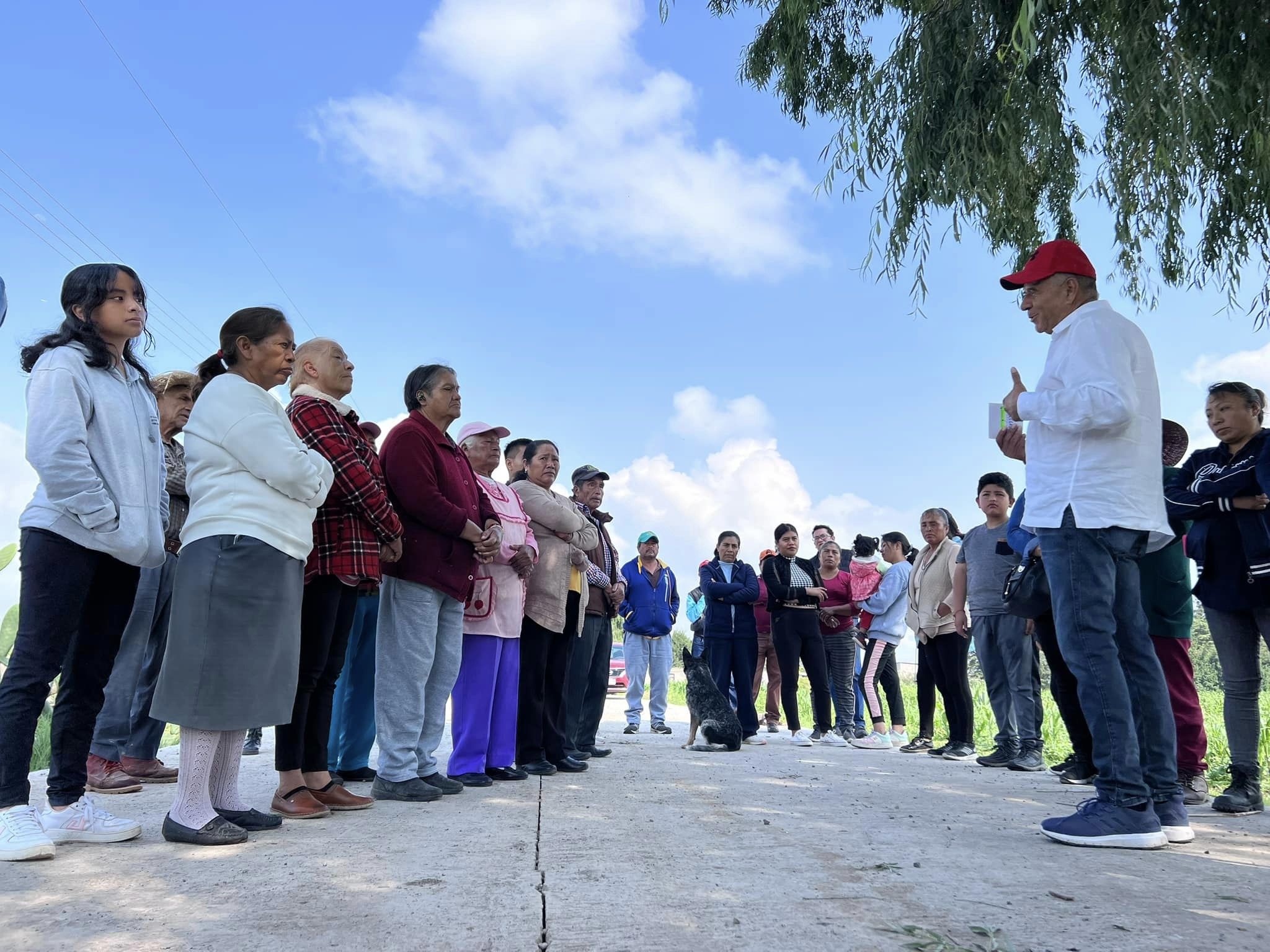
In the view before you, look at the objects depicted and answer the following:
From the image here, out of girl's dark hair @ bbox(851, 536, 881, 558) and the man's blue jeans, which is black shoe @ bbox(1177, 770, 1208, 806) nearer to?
the man's blue jeans

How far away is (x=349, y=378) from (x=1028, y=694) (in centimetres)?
529

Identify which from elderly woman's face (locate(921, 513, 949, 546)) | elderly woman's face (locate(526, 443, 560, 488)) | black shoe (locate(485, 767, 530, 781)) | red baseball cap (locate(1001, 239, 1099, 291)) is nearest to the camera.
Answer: red baseball cap (locate(1001, 239, 1099, 291))

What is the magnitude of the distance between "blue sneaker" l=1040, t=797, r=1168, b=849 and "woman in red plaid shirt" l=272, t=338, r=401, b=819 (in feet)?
9.36

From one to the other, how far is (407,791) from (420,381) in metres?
2.07

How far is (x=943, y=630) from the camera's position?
768 centimetres

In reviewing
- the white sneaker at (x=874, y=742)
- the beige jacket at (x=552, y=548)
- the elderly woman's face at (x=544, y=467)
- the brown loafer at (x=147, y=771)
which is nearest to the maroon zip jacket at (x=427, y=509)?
the beige jacket at (x=552, y=548)

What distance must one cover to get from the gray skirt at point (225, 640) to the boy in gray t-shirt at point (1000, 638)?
5.04 metres

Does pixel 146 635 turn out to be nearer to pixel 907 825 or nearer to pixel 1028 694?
pixel 907 825

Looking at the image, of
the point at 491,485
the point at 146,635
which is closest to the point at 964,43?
the point at 491,485

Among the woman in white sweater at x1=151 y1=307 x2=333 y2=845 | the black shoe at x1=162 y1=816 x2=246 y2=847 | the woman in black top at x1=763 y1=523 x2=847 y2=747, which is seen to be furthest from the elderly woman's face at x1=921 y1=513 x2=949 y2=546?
the black shoe at x1=162 y1=816 x2=246 y2=847

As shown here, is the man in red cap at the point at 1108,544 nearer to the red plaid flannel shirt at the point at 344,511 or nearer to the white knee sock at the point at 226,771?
the red plaid flannel shirt at the point at 344,511

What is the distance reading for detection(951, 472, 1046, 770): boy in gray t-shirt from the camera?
664 centimetres

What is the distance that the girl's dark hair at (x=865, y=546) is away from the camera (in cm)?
989

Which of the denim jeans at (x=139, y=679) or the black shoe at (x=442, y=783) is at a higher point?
the denim jeans at (x=139, y=679)
